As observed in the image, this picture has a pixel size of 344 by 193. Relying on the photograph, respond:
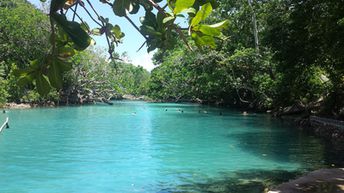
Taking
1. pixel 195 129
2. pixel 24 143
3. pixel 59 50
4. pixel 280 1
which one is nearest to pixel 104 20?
pixel 59 50

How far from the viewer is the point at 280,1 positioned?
17.5 m

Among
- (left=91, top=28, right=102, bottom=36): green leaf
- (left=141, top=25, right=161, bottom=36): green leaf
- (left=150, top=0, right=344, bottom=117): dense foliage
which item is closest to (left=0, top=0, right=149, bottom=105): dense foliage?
(left=150, top=0, right=344, bottom=117): dense foliage

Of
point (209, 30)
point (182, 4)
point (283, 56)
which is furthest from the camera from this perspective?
point (283, 56)

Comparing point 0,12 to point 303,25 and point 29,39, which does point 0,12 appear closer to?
point 29,39

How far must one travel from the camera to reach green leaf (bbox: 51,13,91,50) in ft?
4.09

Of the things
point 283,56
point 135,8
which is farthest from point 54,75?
point 283,56

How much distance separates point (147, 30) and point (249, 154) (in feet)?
42.1

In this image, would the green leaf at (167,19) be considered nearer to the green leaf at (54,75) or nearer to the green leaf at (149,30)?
the green leaf at (149,30)

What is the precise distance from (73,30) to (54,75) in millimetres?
272

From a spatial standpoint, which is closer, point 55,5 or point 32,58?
point 55,5

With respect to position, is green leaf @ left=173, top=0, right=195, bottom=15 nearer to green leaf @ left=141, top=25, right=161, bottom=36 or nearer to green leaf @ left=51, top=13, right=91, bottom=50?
green leaf @ left=141, top=25, right=161, bottom=36

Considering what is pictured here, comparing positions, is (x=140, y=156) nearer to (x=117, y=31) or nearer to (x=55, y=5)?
(x=117, y=31)

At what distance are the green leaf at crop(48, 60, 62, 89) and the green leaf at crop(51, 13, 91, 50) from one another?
20 cm

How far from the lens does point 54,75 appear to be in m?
1.49
